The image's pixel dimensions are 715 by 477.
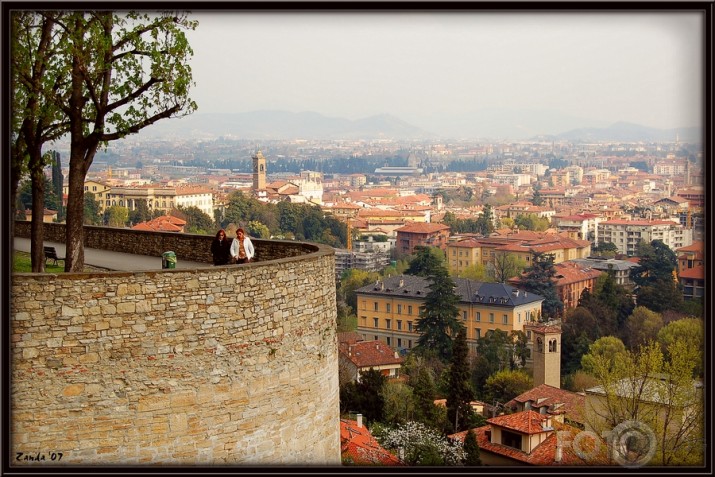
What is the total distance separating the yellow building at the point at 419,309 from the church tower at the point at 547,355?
10180 millimetres

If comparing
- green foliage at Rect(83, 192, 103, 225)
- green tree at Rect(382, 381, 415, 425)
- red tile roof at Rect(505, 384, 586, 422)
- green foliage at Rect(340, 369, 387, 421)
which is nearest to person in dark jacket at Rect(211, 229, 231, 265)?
red tile roof at Rect(505, 384, 586, 422)

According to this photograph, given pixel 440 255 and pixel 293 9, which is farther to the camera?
pixel 440 255

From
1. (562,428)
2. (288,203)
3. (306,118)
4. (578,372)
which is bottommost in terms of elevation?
(578,372)

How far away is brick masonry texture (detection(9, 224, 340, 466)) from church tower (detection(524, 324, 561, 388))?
48048 millimetres

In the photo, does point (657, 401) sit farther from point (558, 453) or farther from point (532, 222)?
point (532, 222)

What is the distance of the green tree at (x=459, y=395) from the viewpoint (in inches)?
1542

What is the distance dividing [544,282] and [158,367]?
71.8 meters

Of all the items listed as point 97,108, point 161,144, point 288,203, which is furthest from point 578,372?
point 97,108

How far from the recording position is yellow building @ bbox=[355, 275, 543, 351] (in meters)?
68.7

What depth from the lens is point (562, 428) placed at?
27141 mm

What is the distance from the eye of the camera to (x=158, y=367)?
6570 millimetres

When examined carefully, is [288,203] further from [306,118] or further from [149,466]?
[149,466]

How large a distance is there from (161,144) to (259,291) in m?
24.0

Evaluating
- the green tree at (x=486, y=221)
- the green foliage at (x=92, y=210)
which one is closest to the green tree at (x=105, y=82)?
Answer: the green foliage at (x=92, y=210)
